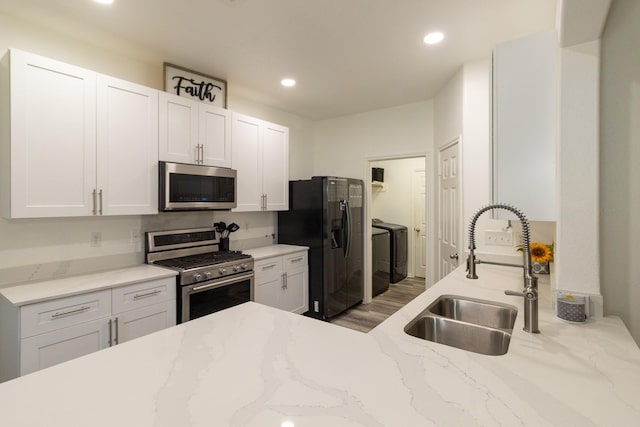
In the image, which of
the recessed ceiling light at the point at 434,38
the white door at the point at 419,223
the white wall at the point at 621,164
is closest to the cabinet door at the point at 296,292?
the recessed ceiling light at the point at 434,38

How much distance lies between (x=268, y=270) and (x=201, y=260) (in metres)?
0.71

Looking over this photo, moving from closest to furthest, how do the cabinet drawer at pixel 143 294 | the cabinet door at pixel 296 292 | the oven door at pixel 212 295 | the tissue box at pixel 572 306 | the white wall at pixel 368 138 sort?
the tissue box at pixel 572 306 → the cabinet drawer at pixel 143 294 → the oven door at pixel 212 295 → the cabinet door at pixel 296 292 → the white wall at pixel 368 138

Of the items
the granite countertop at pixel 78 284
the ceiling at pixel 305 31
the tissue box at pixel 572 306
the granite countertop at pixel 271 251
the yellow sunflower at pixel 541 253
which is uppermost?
the ceiling at pixel 305 31

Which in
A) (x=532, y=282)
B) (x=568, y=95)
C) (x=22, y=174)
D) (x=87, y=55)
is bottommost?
(x=532, y=282)

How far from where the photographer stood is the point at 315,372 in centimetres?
87

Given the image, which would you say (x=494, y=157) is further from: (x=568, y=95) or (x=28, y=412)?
(x=28, y=412)

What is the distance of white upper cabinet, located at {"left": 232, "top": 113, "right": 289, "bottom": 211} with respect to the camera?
10.6 feet

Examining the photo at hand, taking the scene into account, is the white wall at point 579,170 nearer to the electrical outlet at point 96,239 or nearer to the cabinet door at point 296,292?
the cabinet door at point 296,292

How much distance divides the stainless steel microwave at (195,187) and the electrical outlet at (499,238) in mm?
2328

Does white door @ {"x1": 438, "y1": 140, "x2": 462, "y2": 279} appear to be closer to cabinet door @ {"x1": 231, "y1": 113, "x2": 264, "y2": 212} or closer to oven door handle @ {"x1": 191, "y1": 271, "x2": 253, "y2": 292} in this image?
oven door handle @ {"x1": 191, "y1": 271, "x2": 253, "y2": 292}

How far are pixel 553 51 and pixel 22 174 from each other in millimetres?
2937

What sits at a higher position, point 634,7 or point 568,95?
point 634,7

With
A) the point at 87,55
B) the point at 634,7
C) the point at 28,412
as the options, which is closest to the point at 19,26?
the point at 87,55

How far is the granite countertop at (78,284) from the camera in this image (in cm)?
179
